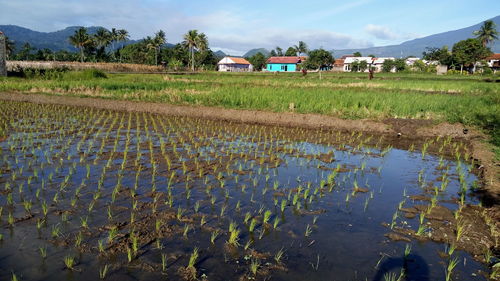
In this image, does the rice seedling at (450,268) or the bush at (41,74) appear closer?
the rice seedling at (450,268)

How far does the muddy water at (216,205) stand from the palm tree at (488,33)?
6147 centimetres

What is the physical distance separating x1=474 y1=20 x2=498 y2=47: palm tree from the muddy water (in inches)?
2420

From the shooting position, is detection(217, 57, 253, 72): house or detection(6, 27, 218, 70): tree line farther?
detection(217, 57, 253, 72): house

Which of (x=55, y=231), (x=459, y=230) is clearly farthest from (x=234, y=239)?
(x=459, y=230)

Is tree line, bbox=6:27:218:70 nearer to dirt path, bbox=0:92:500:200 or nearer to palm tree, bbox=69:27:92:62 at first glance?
palm tree, bbox=69:27:92:62

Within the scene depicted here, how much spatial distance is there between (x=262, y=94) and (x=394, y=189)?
934 centimetres

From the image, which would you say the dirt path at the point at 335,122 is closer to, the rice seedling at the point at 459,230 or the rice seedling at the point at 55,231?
the rice seedling at the point at 459,230

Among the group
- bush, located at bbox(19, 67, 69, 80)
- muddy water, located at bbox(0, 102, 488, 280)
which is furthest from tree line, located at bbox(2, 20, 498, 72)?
muddy water, located at bbox(0, 102, 488, 280)

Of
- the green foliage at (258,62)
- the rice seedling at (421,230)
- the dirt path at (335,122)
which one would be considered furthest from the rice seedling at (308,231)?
the green foliage at (258,62)

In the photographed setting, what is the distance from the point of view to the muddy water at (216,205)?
3321 mm

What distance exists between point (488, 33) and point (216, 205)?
2743 inches

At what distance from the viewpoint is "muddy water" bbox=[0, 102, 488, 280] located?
3.32 metres

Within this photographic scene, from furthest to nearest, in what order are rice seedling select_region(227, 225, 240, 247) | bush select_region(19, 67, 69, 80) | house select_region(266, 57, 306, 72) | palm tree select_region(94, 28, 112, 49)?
house select_region(266, 57, 306, 72) < palm tree select_region(94, 28, 112, 49) < bush select_region(19, 67, 69, 80) < rice seedling select_region(227, 225, 240, 247)

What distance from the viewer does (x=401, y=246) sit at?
382cm
